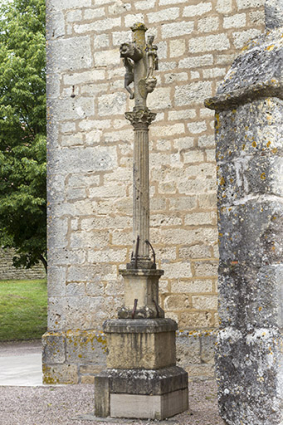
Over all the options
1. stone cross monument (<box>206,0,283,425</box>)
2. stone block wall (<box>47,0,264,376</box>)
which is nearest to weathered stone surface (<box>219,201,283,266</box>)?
stone cross monument (<box>206,0,283,425</box>)

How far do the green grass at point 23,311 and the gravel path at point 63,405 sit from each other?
7.60 m

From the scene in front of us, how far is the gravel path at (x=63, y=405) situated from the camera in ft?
16.0

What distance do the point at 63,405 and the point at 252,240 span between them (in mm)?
3798

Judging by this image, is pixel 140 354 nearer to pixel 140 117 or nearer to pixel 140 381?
pixel 140 381

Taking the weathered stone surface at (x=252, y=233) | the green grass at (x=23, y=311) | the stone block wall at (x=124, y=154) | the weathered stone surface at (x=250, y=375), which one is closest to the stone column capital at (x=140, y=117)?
the stone block wall at (x=124, y=154)

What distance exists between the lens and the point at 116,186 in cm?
723

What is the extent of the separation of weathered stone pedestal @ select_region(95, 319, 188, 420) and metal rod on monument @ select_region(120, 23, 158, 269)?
21.2 inches

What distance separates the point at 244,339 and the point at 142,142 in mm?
3120

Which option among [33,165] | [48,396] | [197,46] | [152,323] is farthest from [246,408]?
[33,165]

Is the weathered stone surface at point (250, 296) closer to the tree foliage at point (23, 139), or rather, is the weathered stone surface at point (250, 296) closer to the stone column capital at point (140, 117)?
the stone column capital at point (140, 117)

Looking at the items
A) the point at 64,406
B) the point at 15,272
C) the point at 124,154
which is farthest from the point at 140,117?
the point at 15,272

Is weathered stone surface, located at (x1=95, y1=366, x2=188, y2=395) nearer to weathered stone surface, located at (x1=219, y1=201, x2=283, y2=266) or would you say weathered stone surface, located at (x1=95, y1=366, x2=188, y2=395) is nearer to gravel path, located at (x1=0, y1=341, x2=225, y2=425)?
gravel path, located at (x1=0, y1=341, x2=225, y2=425)

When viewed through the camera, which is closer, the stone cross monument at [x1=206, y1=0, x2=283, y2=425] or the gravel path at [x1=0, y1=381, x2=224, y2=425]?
the stone cross monument at [x1=206, y1=0, x2=283, y2=425]

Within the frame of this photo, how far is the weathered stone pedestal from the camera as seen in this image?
4789 mm
